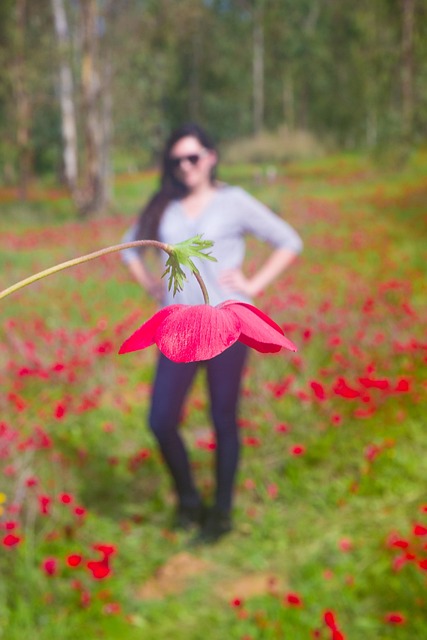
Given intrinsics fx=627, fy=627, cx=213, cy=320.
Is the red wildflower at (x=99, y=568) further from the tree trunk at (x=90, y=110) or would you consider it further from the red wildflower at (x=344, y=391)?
the tree trunk at (x=90, y=110)

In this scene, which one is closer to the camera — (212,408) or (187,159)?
(187,159)

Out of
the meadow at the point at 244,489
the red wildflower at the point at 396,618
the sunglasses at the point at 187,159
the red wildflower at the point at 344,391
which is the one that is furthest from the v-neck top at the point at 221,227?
the red wildflower at the point at 396,618

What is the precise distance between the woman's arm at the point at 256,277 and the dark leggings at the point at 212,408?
20 cm

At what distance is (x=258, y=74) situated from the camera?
2788cm

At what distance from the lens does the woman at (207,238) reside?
2.09 meters

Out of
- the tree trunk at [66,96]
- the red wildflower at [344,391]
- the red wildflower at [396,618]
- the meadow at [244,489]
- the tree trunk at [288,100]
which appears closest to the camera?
the red wildflower at [396,618]

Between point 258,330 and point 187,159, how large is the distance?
1.77 meters

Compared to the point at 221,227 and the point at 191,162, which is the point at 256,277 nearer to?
the point at 221,227

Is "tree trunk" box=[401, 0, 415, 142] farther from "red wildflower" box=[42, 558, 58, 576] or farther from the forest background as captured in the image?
"red wildflower" box=[42, 558, 58, 576]

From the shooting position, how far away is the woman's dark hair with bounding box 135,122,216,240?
7.26 feet

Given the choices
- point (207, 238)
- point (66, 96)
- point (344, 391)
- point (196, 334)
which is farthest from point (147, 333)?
point (66, 96)

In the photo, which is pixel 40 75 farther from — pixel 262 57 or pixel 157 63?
pixel 262 57

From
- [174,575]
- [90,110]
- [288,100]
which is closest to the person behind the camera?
[174,575]

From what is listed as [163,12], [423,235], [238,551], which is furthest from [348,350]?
[163,12]
